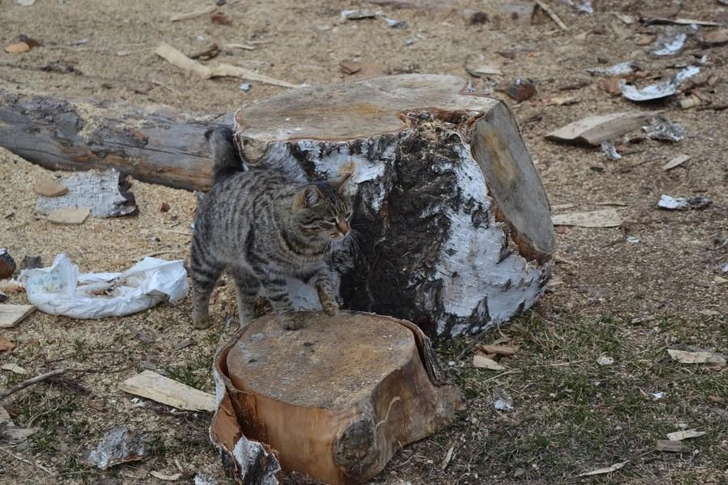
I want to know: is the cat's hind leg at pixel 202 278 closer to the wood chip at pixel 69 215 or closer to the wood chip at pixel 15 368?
the wood chip at pixel 15 368

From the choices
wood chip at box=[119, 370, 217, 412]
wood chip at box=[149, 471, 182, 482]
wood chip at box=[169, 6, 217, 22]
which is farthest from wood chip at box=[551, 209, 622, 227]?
wood chip at box=[169, 6, 217, 22]

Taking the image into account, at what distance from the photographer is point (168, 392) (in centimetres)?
532

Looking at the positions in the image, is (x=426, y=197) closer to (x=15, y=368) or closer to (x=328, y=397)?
(x=328, y=397)

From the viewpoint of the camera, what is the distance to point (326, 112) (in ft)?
18.8

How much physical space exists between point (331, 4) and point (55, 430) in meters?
7.95

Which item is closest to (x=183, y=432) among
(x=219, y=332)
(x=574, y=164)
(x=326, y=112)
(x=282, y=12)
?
(x=219, y=332)

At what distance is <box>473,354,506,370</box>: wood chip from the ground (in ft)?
0.14

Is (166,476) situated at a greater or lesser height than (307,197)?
lesser

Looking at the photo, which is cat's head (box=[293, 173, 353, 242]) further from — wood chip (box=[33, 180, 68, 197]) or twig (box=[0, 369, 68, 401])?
wood chip (box=[33, 180, 68, 197])

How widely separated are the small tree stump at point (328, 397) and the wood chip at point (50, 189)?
2.89 meters

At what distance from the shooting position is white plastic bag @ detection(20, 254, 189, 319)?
6098 mm

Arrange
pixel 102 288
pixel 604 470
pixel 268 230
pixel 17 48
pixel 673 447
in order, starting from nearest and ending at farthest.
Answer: pixel 604 470 < pixel 673 447 < pixel 268 230 < pixel 102 288 < pixel 17 48

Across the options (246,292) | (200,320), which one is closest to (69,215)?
(200,320)

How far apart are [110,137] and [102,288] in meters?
1.67
